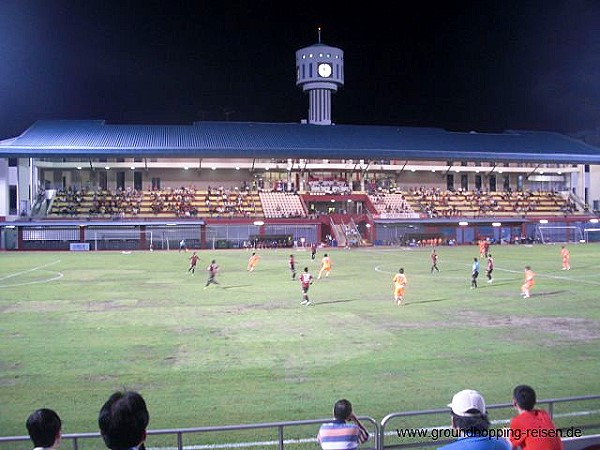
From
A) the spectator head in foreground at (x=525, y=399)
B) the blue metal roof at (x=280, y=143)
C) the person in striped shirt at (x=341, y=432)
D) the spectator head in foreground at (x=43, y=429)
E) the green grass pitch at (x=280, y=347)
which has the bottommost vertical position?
the green grass pitch at (x=280, y=347)

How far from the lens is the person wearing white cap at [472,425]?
4.31 meters

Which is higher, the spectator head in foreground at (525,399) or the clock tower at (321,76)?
the clock tower at (321,76)

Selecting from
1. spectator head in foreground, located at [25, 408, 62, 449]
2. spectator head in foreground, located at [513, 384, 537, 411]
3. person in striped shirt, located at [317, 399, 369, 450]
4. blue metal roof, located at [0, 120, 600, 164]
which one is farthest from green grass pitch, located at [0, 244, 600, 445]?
blue metal roof, located at [0, 120, 600, 164]

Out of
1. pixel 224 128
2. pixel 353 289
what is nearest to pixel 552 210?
pixel 224 128

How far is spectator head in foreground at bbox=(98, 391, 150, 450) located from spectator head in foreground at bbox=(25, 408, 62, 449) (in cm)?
66

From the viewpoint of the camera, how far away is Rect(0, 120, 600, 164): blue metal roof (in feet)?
253

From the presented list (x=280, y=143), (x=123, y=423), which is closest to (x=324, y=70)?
(x=280, y=143)

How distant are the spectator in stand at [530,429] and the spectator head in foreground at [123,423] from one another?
3568 millimetres

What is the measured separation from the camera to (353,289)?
94.6 feet

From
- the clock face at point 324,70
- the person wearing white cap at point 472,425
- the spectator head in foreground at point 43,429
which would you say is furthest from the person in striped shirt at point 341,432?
the clock face at point 324,70

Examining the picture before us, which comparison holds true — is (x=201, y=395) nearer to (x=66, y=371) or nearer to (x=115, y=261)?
(x=66, y=371)

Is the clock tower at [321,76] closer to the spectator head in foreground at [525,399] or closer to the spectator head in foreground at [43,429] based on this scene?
the spectator head in foreground at [525,399]

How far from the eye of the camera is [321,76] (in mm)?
101438

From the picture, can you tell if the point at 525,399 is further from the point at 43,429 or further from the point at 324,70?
the point at 324,70
